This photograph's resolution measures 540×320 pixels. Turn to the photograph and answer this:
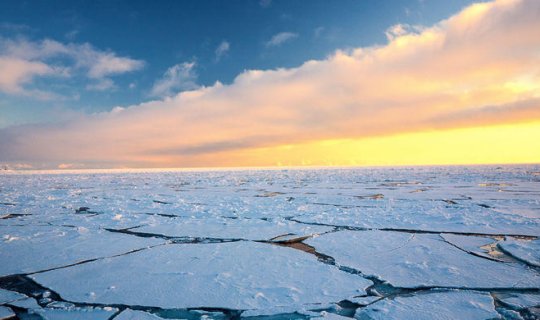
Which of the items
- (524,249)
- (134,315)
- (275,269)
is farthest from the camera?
(524,249)

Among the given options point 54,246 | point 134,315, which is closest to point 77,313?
point 134,315

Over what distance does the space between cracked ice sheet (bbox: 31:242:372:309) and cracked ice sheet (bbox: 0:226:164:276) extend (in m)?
0.27

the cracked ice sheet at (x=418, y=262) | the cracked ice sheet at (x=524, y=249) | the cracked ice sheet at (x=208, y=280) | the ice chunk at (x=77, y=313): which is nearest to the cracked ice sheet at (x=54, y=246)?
the cracked ice sheet at (x=208, y=280)

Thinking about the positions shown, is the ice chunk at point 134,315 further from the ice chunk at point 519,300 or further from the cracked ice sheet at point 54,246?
the ice chunk at point 519,300

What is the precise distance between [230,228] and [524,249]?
2.91 metres

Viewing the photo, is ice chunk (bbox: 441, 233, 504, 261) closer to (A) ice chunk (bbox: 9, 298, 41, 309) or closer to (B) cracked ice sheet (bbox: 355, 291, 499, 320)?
(B) cracked ice sheet (bbox: 355, 291, 499, 320)

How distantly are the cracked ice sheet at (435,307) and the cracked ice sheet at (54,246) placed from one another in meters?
2.26

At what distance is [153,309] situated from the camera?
5.86 ft

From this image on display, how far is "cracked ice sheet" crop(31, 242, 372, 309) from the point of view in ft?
6.22

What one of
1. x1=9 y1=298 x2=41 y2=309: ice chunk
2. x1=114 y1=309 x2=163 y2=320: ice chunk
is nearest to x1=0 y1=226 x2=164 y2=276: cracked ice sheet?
x1=9 y1=298 x2=41 y2=309: ice chunk

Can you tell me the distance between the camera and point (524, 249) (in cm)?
277

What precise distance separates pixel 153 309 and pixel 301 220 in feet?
9.57

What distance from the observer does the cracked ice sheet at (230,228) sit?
11.9 feet

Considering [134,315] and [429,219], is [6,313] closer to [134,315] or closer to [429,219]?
[134,315]
